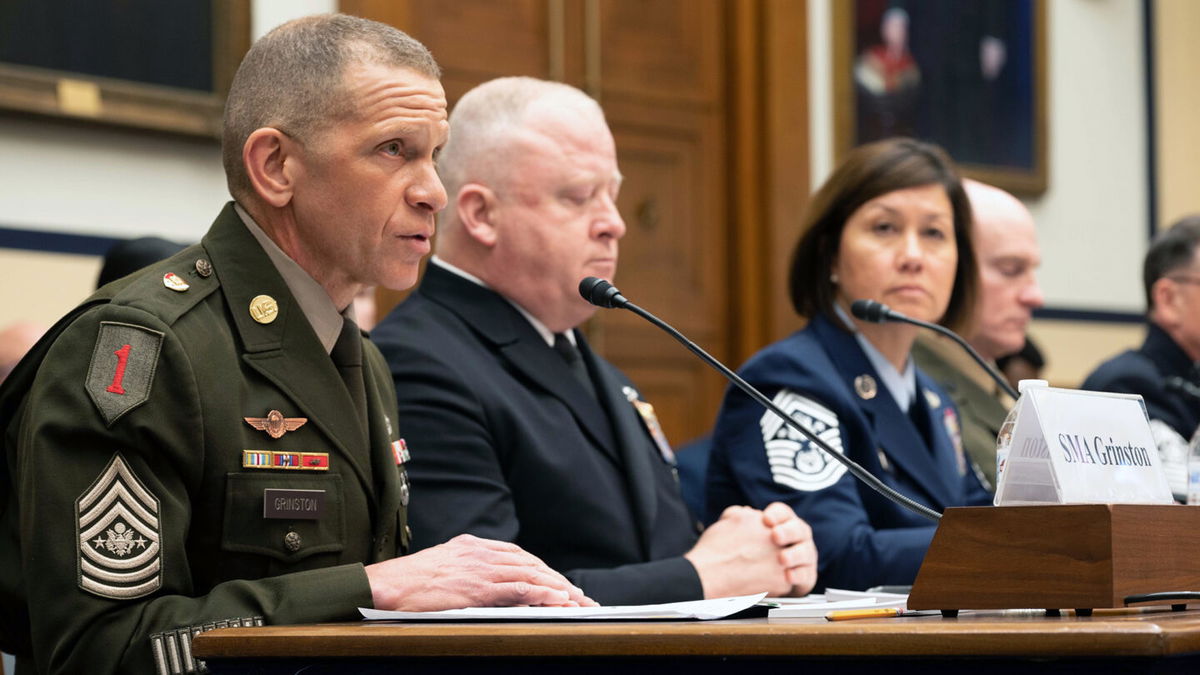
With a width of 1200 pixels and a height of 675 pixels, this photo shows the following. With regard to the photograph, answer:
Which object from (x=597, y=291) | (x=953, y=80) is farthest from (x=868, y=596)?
(x=953, y=80)

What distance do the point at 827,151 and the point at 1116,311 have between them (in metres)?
1.76

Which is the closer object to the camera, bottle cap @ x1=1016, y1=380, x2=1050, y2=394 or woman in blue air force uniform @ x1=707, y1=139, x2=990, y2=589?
bottle cap @ x1=1016, y1=380, x2=1050, y2=394

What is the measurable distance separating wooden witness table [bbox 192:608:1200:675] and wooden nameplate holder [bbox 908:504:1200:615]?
0.07 ft

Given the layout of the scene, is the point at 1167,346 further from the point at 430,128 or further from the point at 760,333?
the point at 430,128

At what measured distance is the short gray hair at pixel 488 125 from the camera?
2.78 m

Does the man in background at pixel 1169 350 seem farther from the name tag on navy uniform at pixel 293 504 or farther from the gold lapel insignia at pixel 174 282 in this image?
the gold lapel insignia at pixel 174 282

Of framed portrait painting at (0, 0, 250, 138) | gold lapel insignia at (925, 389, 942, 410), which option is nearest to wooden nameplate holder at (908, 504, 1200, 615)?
gold lapel insignia at (925, 389, 942, 410)

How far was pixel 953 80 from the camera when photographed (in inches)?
249

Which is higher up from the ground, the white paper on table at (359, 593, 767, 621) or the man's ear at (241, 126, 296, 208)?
the man's ear at (241, 126, 296, 208)

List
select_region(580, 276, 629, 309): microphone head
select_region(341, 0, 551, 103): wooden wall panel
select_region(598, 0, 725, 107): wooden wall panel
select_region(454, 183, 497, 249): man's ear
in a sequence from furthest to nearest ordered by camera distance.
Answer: select_region(598, 0, 725, 107): wooden wall panel < select_region(341, 0, 551, 103): wooden wall panel < select_region(454, 183, 497, 249): man's ear < select_region(580, 276, 629, 309): microphone head

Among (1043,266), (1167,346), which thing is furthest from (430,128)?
(1043,266)

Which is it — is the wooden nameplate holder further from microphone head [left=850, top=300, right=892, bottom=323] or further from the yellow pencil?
microphone head [left=850, top=300, right=892, bottom=323]

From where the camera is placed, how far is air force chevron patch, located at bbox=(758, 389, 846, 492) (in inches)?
108

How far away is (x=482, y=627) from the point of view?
147 centimetres
